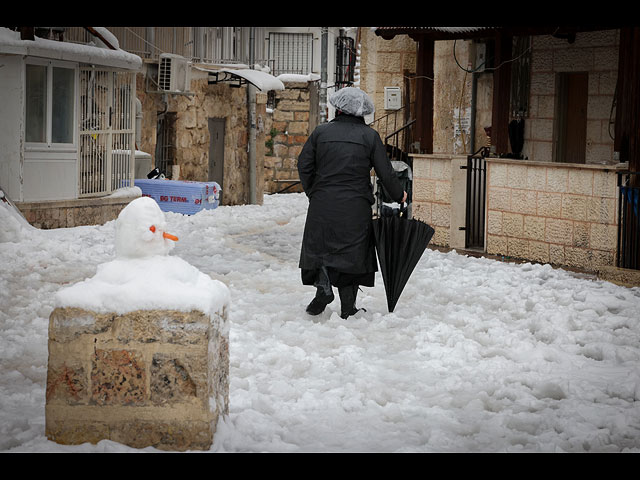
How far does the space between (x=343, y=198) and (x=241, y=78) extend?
49.5 ft

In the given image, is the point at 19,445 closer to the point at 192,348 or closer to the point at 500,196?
the point at 192,348

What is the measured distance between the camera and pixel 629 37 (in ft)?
36.8

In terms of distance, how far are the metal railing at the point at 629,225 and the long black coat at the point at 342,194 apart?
360cm

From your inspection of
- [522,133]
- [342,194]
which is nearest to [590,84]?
[522,133]

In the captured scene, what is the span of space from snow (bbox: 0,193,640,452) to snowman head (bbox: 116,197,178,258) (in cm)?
11

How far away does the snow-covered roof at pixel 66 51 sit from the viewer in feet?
48.1

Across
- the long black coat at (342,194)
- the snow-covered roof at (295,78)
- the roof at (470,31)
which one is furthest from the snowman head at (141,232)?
the snow-covered roof at (295,78)

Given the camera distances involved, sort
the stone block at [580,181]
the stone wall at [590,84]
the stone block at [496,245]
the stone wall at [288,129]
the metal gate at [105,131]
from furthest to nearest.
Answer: the stone wall at [288,129] → the metal gate at [105,131] → the stone wall at [590,84] → the stone block at [496,245] → the stone block at [580,181]

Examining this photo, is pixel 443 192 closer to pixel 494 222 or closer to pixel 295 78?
pixel 494 222

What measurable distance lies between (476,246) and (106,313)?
9.32m

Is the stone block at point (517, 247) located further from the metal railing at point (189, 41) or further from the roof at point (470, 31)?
the metal railing at point (189, 41)

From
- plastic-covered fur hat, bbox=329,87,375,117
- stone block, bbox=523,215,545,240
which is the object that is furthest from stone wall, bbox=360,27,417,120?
plastic-covered fur hat, bbox=329,87,375,117

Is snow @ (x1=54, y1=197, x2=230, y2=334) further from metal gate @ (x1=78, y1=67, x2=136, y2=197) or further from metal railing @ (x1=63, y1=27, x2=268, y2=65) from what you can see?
metal railing @ (x1=63, y1=27, x2=268, y2=65)
